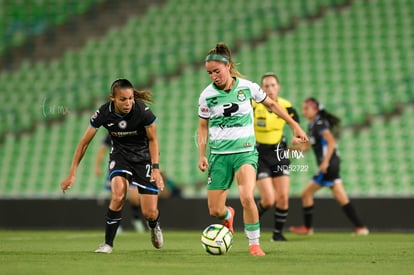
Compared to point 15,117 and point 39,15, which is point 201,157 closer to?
point 15,117

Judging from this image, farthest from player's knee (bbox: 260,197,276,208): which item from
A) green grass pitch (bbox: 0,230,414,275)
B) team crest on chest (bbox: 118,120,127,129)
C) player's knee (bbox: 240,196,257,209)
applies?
team crest on chest (bbox: 118,120,127,129)

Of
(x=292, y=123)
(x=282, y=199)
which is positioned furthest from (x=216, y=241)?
(x=282, y=199)

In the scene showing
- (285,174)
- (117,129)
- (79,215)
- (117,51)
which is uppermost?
(117,51)

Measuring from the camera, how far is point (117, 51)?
23.6 metres

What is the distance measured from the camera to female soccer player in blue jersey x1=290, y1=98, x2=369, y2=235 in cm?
1434

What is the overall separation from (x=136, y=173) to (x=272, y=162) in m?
2.91

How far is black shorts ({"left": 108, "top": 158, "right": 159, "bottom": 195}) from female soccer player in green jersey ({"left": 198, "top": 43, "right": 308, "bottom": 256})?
0.79 meters

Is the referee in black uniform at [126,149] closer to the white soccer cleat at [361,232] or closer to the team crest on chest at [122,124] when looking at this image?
the team crest on chest at [122,124]

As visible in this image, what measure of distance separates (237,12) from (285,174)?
39.9 ft

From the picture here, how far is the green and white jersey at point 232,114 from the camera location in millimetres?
9336

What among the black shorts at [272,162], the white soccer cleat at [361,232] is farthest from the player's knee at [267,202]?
the white soccer cleat at [361,232]

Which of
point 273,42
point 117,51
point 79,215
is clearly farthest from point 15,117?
point 273,42

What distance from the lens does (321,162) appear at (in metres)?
14.7

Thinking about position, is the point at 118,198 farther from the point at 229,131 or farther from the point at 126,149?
the point at 229,131
